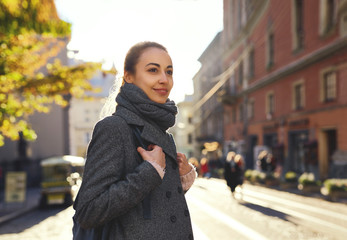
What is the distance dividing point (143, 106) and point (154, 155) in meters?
0.26

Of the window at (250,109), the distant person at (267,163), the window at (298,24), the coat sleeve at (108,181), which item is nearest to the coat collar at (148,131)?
the coat sleeve at (108,181)

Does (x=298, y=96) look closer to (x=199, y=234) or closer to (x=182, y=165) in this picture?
(x=199, y=234)

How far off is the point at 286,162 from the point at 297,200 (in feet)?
33.8

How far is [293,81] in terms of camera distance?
22312 millimetres

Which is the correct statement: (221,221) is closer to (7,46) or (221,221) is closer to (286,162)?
(7,46)

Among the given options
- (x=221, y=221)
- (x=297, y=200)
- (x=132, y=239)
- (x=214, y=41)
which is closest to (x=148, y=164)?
(x=132, y=239)

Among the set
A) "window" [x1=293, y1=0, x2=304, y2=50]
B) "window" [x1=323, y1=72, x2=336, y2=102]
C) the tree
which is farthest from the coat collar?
"window" [x1=293, y1=0, x2=304, y2=50]

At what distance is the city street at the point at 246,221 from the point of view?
778cm

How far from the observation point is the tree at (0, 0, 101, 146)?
657 centimetres

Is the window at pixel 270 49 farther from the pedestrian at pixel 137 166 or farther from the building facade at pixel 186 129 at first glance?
the building facade at pixel 186 129

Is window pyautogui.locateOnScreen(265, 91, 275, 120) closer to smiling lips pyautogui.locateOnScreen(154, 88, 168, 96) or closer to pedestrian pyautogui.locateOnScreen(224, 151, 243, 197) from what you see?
pedestrian pyautogui.locateOnScreen(224, 151, 243, 197)

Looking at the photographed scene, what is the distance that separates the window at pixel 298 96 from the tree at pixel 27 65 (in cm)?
1501

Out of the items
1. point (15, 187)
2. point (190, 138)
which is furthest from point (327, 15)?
point (190, 138)

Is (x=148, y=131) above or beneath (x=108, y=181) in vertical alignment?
above
